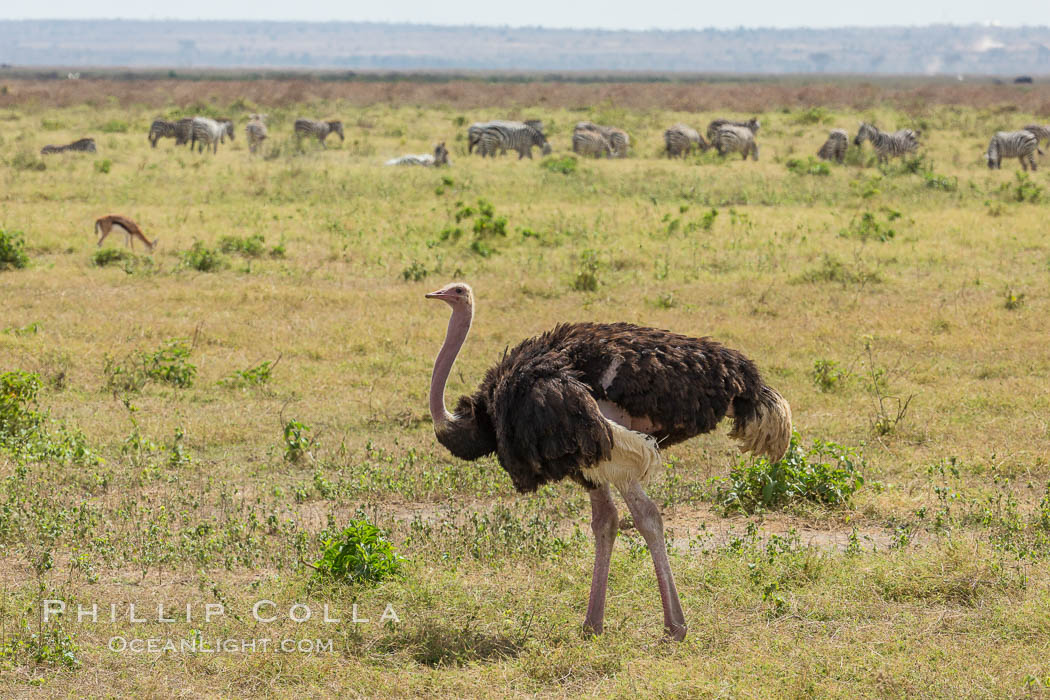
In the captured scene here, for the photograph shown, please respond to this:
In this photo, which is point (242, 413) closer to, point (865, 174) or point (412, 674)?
point (412, 674)

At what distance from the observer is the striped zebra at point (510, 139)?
2452 cm

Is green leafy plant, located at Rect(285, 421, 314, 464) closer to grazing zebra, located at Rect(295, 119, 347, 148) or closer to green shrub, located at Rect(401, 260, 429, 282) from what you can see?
green shrub, located at Rect(401, 260, 429, 282)

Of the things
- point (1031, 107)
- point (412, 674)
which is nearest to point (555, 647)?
point (412, 674)

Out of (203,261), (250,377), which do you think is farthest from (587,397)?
(203,261)

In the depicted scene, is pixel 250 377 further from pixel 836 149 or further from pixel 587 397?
pixel 836 149

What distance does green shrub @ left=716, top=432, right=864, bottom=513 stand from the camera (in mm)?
6453

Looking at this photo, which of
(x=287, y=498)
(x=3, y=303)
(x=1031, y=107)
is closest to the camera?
(x=287, y=498)

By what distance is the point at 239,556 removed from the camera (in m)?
5.68

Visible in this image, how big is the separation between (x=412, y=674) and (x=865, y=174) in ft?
55.1

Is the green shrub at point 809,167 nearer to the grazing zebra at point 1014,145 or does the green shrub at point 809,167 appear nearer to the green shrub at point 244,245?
the grazing zebra at point 1014,145

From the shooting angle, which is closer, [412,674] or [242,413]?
[412,674]

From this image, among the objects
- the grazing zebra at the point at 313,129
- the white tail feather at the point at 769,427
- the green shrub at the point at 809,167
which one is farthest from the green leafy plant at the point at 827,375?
the grazing zebra at the point at 313,129

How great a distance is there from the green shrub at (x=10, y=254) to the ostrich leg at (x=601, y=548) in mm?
8704

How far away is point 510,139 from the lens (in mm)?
24578
